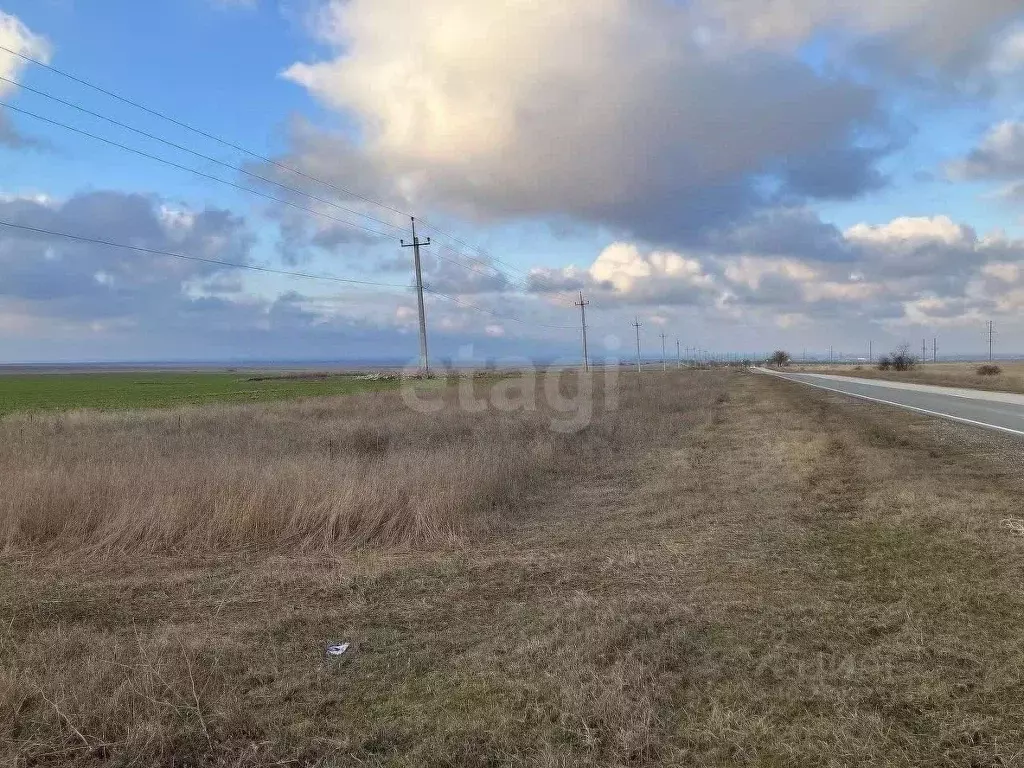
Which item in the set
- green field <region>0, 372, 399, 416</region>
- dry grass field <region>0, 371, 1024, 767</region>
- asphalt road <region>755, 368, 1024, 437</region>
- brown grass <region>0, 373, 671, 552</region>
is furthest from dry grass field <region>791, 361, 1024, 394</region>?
green field <region>0, 372, 399, 416</region>

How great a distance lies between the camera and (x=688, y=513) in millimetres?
8375

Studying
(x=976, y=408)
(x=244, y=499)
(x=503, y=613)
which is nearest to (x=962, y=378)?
(x=976, y=408)

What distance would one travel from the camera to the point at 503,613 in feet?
16.5

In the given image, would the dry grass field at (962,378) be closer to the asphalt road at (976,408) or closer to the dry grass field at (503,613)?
the asphalt road at (976,408)

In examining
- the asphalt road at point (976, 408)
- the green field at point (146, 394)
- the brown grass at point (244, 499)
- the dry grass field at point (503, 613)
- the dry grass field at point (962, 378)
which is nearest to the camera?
the dry grass field at point (503, 613)

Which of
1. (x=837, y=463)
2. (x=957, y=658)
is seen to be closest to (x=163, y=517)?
(x=957, y=658)

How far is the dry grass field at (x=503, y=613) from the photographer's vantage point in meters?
3.19


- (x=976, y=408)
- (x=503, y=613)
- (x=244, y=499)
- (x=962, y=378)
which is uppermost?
(x=244, y=499)

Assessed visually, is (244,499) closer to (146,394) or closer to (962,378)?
(146,394)

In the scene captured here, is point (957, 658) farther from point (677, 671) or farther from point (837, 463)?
point (837, 463)

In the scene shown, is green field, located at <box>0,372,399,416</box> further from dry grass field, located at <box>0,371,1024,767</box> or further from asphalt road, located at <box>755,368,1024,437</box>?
asphalt road, located at <box>755,368,1024,437</box>

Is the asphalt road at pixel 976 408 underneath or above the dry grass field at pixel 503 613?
underneath

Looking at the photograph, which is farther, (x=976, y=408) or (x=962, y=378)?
(x=962, y=378)

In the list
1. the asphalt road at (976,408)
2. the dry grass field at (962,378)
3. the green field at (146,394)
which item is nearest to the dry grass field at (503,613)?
the asphalt road at (976,408)
